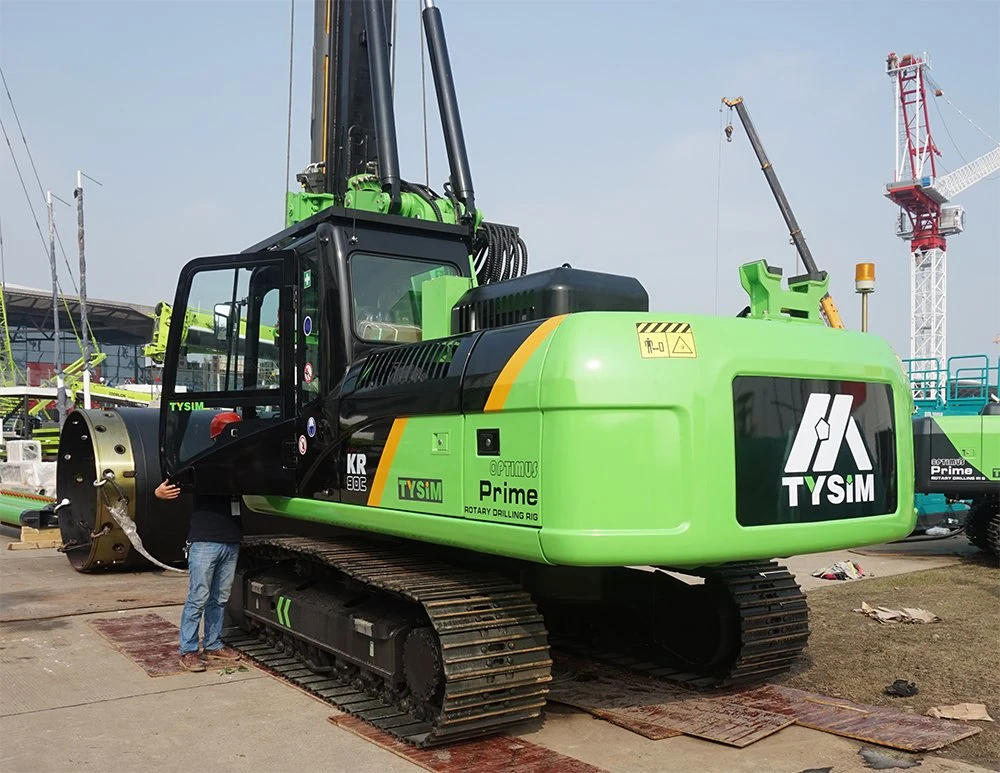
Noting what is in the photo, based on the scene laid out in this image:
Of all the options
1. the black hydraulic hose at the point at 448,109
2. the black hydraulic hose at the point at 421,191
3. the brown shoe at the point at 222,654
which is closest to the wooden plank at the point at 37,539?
the brown shoe at the point at 222,654

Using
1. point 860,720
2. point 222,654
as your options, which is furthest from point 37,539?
point 860,720

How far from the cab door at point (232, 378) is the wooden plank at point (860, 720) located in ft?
9.95

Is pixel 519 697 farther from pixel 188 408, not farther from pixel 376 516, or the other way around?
pixel 188 408

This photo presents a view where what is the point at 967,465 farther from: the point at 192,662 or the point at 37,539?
the point at 37,539

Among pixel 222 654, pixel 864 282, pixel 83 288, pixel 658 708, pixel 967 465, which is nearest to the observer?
pixel 658 708

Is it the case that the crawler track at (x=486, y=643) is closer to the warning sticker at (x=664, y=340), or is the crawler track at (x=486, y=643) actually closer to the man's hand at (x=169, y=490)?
the man's hand at (x=169, y=490)

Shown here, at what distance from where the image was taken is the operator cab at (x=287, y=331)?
559 centimetres

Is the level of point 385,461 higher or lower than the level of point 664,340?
lower

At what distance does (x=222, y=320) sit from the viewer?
607 centimetres

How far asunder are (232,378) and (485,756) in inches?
111

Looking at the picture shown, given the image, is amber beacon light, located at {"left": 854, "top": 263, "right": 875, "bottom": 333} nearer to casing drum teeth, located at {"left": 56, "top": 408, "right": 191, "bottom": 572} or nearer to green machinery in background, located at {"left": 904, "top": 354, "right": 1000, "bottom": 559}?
green machinery in background, located at {"left": 904, "top": 354, "right": 1000, "bottom": 559}

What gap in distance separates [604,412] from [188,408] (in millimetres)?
3160

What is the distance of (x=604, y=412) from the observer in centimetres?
406

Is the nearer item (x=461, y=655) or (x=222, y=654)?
(x=461, y=655)
